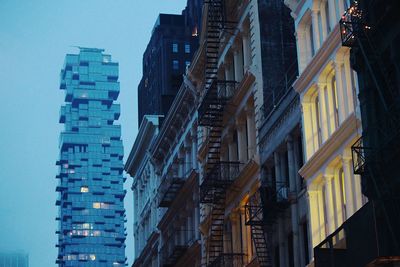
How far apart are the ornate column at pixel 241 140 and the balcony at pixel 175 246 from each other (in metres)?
13.4

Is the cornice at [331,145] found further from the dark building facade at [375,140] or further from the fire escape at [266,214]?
the fire escape at [266,214]

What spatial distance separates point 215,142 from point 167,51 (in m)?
99.9

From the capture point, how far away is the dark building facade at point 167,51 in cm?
14775

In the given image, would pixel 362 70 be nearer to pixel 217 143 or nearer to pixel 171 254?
pixel 217 143

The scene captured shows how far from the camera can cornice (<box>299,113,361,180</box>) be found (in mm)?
35719

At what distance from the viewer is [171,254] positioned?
68500 mm

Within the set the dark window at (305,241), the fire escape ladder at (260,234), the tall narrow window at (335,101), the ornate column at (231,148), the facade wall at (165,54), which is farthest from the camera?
the facade wall at (165,54)

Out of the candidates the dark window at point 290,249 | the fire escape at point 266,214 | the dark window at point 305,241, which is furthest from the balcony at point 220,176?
the dark window at point 305,241

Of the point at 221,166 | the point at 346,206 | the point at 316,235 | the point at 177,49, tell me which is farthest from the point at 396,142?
the point at 177,49

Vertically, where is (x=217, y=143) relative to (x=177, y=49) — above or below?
below

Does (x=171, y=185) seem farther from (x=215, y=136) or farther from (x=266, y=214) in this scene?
(x=266, y=214)

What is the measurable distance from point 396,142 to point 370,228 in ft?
9.30

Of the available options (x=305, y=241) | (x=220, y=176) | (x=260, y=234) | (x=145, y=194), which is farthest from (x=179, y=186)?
(x=305, y=241)

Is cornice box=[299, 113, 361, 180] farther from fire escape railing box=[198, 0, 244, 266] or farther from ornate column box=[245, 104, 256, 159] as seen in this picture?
fire escape railing box=[198, 0, 244, 266]
